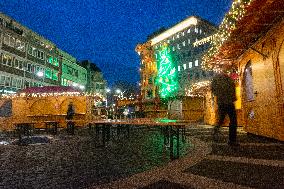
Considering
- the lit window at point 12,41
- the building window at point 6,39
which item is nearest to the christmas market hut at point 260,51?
the building window at point 6,39

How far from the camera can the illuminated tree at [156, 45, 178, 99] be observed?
28.4 m

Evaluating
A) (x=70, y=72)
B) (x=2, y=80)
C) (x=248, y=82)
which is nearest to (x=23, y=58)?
(x=2, y=80)

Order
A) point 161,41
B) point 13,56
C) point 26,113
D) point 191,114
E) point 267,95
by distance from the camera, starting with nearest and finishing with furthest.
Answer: point 267,95
point 26,113
point 191,114
point 13,56
point 161,41

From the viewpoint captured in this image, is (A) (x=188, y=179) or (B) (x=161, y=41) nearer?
(A) (x=188, y=179)

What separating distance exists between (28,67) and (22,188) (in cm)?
4954

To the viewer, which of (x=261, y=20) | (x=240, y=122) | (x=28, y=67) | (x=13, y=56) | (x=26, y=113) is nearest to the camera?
(x=261, y=20)

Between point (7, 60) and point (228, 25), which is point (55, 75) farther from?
point (228, 25)

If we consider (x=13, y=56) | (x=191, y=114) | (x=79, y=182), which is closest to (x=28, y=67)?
(x=13, y=56)

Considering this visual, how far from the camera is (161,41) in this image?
269 ft

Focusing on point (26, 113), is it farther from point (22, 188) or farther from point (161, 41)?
point (161, 41)

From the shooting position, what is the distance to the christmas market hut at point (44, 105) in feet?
77.2

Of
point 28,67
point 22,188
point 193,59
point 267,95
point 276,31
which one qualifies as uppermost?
point 193,59

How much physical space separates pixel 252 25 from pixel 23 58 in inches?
1832

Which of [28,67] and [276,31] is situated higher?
[28,67]
